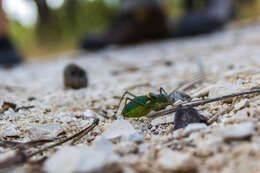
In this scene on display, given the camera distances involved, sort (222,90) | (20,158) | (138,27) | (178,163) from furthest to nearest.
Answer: (138,27)
(222,90)
(20,158)
(178,163)

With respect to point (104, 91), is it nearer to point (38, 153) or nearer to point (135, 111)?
point (135, 111)

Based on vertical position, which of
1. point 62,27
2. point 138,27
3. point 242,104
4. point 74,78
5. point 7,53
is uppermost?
point 62,27

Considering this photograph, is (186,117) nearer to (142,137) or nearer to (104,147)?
(142,137)

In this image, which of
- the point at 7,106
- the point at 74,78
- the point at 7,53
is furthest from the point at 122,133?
the point at 7,53

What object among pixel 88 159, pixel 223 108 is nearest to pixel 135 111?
pixel 223 108

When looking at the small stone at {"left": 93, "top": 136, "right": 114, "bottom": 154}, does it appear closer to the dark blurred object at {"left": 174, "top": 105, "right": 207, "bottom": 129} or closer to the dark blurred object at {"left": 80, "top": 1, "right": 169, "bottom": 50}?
the dark blurred object at {"left": 174, "top": 105, "right": 207, "bottom": 129}

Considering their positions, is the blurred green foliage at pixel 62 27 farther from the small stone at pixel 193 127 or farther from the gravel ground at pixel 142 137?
the small stone at pixel 193 127

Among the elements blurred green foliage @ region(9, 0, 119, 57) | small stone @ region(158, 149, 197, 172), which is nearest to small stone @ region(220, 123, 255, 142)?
small stone @ region(158, 149, 197, 172)
